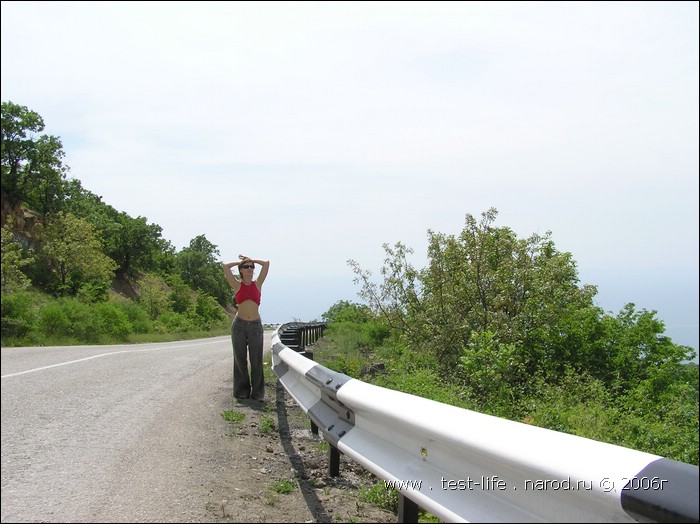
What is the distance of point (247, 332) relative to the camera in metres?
8.62

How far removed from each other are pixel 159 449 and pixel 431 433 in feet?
4.31

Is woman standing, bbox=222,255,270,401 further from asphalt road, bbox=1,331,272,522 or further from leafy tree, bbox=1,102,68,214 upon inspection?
leafy tree, bbox=1,102,68,214

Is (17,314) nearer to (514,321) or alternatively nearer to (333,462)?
(333,462)

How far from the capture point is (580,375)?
10.4 meters

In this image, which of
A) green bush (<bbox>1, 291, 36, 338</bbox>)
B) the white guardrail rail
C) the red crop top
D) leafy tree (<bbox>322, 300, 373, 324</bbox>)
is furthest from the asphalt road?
leafy tree (<bbox>322, 300, 373, 324</bbox>)

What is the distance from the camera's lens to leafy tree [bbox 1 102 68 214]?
66.8 inches

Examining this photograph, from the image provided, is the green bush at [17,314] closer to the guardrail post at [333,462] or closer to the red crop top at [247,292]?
the guardrail post at [333,462]

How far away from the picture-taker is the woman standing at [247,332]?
827 cm

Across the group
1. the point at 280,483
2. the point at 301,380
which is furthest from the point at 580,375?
the point at 280,483

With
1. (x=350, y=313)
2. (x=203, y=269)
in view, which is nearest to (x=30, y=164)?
(x=203, y=269)

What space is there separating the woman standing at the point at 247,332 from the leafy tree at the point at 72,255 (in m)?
5.61

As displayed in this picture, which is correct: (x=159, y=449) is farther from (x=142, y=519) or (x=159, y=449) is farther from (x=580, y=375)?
(x=580, y=375)

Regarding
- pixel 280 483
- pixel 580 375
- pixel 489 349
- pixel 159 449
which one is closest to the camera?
pixel 159 449

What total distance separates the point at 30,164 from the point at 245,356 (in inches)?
267
